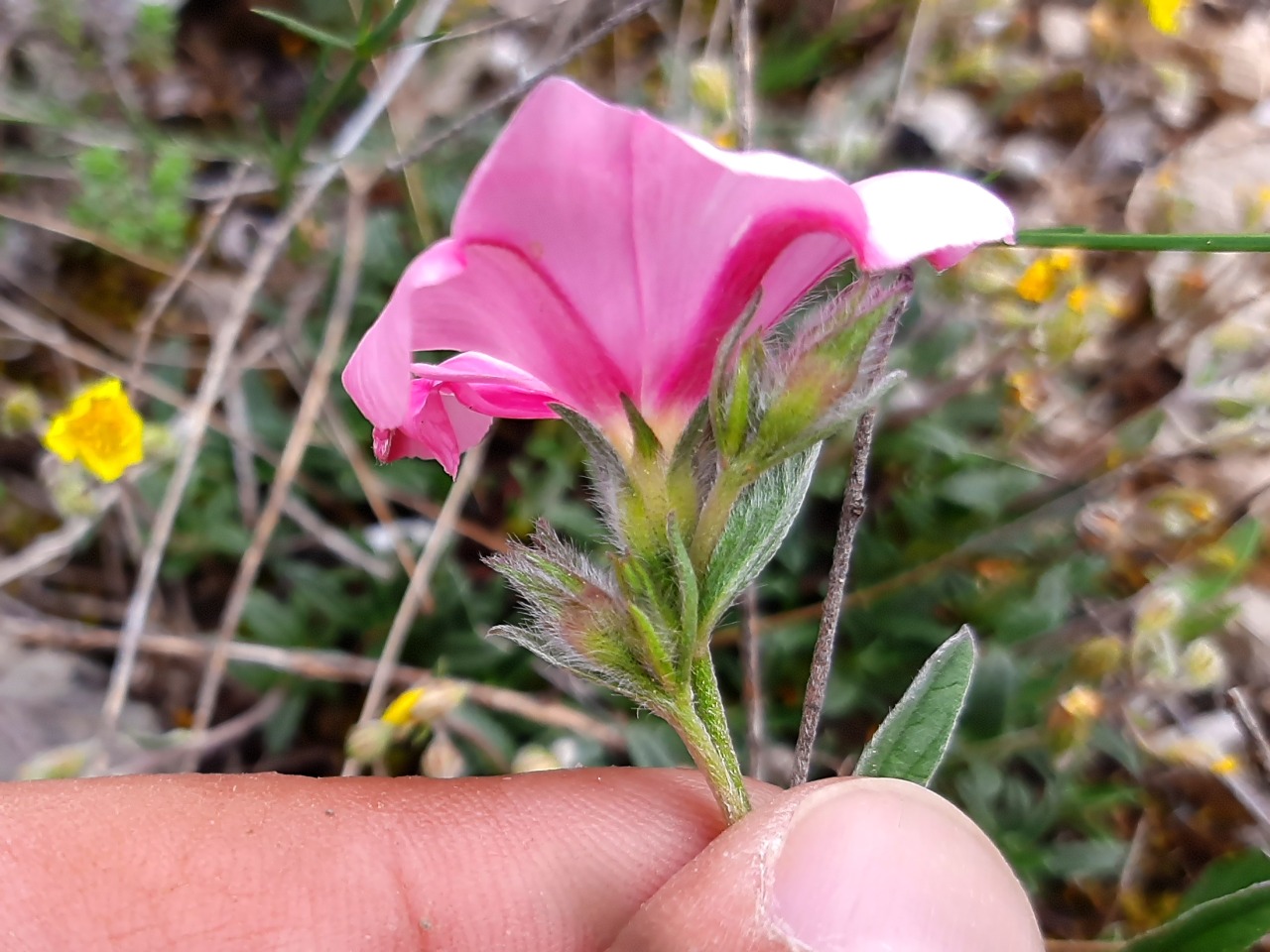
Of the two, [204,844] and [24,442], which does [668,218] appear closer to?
[204,844]

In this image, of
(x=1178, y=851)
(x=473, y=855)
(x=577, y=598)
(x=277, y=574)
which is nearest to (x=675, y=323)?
(x=577, y=598)

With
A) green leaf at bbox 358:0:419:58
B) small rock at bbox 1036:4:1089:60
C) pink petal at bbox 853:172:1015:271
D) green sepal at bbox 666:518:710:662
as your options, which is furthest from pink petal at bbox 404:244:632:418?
small rock at bbox 1036:4:1089:60

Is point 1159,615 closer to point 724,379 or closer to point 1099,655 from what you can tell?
point 1099,655

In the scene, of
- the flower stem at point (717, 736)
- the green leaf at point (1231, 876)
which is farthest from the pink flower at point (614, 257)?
the green leaf at point (1231, 876)

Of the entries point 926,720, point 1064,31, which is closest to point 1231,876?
point 926,720

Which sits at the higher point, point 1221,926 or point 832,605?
point 832,605
